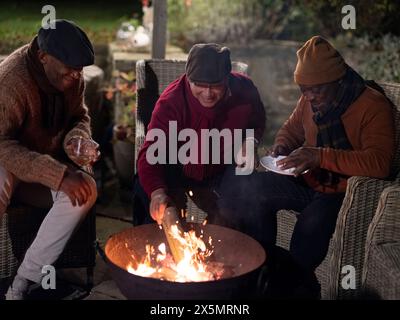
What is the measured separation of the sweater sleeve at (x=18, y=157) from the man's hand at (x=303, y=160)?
1.15m

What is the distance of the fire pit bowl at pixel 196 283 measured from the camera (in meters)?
2.73

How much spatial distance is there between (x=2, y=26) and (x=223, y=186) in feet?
15.7

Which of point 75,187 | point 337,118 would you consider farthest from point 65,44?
point 337,118

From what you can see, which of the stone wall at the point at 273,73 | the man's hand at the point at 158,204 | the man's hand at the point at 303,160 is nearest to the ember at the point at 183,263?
the man's hand at the point at 158,204

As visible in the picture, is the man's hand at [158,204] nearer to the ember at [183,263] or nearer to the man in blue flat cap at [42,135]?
the ember at [183,263]

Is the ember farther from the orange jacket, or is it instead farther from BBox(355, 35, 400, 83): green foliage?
BBox(355, 35, 400, 83): green foliage

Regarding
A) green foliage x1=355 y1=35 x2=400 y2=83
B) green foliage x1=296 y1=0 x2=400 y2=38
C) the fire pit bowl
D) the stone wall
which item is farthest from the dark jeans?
green foliage x1=296 y1=0 x2=400 y2=38

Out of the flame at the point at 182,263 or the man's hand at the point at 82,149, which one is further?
the man's hand at the point at 82,149

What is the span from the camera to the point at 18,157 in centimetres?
339

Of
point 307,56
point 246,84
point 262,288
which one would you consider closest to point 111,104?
point 246,84

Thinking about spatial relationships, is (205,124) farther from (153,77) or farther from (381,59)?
Answer: (381,59)

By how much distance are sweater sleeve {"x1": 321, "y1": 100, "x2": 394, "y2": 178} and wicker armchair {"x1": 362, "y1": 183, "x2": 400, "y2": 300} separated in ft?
0.52

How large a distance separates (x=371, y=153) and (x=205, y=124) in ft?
3.08
